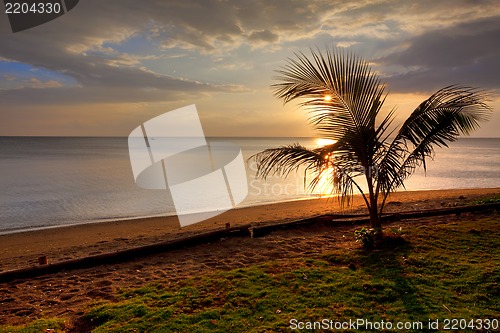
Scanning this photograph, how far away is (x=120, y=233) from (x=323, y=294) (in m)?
9.60

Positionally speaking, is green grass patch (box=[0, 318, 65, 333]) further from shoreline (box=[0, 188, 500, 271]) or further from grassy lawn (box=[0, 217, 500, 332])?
shoreline (box=[0, 188, 500, 271])

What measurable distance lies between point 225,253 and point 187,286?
1.85 metres

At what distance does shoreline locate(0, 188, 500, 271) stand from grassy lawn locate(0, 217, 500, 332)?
4.49m

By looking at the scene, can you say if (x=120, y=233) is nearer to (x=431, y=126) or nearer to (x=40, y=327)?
(x=40, y=327)

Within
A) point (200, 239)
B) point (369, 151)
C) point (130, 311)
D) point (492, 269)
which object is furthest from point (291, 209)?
point (130, 311)

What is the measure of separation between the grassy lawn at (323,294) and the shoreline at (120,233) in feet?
14.7

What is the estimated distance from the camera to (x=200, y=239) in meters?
7.56

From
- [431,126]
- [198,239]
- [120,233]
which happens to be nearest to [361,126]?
[431,126]

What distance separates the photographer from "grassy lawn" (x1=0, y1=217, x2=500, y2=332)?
3.81 meters

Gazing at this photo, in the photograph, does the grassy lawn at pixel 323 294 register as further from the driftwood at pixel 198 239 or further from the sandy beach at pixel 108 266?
the driftwood at pixel 198 239

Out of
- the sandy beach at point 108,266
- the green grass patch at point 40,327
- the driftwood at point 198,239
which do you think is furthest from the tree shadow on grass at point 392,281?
the green grass patch at point 40,327

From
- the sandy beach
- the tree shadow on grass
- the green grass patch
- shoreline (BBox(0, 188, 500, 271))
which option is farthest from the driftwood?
the tree shadow on grass

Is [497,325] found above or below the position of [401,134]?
below

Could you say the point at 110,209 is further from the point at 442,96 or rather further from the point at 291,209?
the point at 442,96
